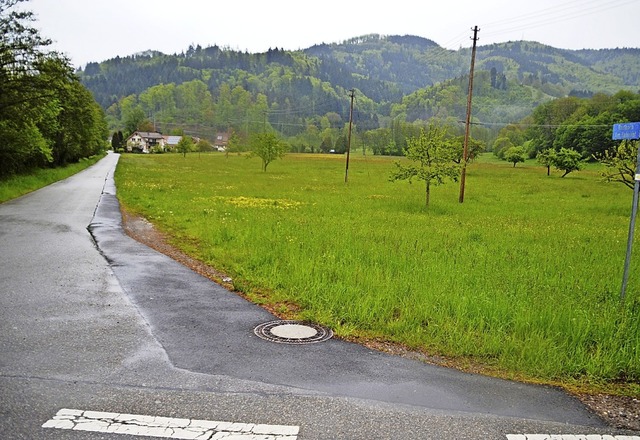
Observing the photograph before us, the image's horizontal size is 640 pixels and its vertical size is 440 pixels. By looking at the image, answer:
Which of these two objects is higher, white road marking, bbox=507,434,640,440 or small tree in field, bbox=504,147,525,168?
small tree in field, bbox=504,147,525,168

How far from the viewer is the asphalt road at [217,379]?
152 inches

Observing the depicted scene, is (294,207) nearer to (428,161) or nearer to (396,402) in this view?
(428,161)

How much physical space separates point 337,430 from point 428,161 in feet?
67.6

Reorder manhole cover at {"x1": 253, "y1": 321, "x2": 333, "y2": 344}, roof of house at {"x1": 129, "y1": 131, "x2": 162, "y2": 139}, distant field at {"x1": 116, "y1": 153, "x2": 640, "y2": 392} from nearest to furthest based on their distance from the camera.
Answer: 1. distant field at {"x1": 116, "y1": 153, "x2": 640, "y2": 392}
2. manhole cover at {"x1": 253, "y1": 321, "x2": 333, "y2": 344}
3. roof of house at {"x1": 129, "y1": 131, "x2": 162, "y2": 139}

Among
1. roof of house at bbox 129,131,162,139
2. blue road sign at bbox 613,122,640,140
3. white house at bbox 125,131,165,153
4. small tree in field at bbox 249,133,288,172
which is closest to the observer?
blue road sign at bbox 613,122,640,140

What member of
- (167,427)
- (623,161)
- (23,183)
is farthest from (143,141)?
(167,427)

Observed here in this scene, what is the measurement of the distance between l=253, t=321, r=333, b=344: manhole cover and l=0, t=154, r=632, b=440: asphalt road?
16 cm

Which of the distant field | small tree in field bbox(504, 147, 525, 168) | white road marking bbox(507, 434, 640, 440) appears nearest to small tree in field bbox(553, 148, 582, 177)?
small tree in field bbox(504, 147, 525, 168)

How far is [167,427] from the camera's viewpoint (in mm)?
3668

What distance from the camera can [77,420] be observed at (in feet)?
12.3

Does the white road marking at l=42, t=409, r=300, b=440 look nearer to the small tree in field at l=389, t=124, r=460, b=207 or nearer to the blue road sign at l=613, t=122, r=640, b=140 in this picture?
the blue road sign at l=613, t=122, r=640, b=140

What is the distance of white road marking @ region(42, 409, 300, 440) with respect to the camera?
3.58m

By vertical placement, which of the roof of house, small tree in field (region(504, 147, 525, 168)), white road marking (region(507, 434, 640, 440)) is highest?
the roof of house

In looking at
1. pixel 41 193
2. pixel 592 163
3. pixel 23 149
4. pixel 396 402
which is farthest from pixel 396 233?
pixel 592 163
